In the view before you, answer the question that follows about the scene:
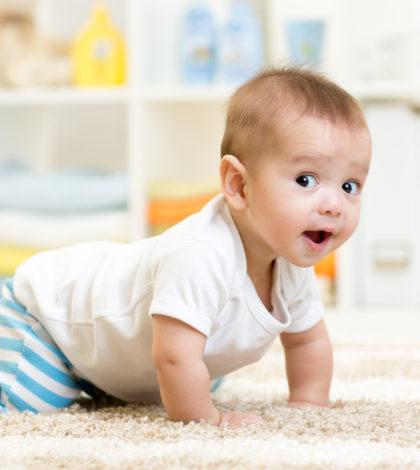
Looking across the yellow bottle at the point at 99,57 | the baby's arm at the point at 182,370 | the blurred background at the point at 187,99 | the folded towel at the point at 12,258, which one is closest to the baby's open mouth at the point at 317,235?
the baby's arm at the point at 182,370

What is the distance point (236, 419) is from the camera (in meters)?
0.74

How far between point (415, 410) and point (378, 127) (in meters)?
1.24

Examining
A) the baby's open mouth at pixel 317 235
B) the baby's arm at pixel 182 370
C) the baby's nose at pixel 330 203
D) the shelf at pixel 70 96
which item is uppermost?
the shelf at pixel 70 96

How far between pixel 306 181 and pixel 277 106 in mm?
81

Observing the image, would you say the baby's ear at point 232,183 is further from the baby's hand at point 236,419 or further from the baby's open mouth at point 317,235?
the baby's hand at point 236,419

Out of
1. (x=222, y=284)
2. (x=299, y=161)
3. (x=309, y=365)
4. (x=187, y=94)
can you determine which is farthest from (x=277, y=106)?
(x=187, y=94)

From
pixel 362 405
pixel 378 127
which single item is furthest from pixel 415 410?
pixel 378 127

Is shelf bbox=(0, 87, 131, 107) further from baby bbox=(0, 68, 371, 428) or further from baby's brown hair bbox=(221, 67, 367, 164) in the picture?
baby's brown hair bbox=(221, 67, 367, 164)

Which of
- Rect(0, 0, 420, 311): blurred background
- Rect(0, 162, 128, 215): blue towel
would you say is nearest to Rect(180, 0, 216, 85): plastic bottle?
Rect(0, 0, 420, 311): blurred background

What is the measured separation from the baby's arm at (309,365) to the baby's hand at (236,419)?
0.12 meters

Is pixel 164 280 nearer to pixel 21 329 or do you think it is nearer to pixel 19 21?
pixel 21 329

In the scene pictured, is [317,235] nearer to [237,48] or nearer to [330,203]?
[330,203]

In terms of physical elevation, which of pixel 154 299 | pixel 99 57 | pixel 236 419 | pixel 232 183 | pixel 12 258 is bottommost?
pixel 12 258

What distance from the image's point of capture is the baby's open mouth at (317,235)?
2.45 feet
